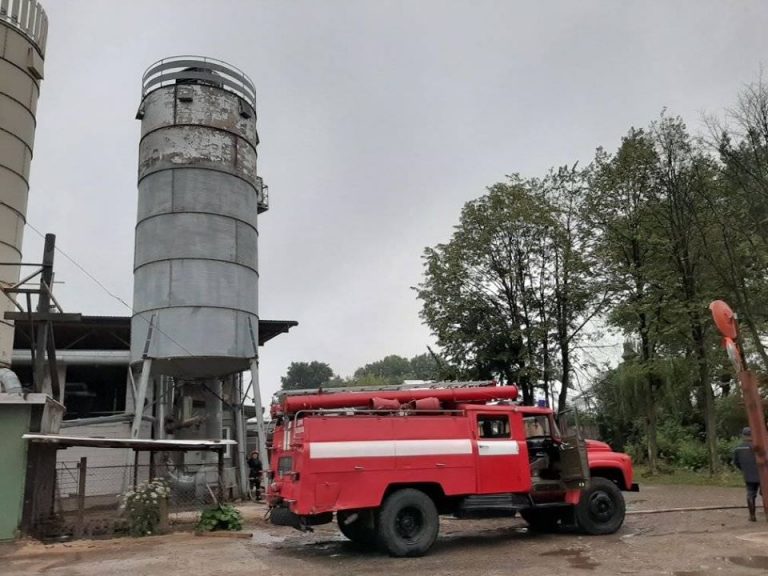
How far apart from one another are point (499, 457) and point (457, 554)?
168 cm

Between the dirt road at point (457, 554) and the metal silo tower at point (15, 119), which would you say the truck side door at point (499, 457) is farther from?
the metal silo tower at point (15, 119)

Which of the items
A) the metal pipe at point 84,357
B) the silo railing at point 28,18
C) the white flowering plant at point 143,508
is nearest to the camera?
the white flowering plant at point 143,508

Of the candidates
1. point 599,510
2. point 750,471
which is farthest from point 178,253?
point 750,471

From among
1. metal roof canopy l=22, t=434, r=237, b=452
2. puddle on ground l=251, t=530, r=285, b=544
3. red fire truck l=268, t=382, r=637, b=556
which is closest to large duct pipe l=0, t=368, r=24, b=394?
metal roof canopy l=22, t=434, r=237, b=452

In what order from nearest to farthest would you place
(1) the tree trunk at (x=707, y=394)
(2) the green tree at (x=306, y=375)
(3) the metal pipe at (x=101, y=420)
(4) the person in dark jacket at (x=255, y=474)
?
1. (3) the metal pipe at (x=101, y=420)
2. (4) the person in dark jacket at (x=255, y=474)
3. (1) the tree trunk at (x=707, y=394)
4. (2) the green tree at (x=306, y=375)

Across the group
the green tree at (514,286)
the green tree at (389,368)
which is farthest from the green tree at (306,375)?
the green tree at (514,286)

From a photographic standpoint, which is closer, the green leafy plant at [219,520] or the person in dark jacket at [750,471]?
the person in dark jacket at [750,471]

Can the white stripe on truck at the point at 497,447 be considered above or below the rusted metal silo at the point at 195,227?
below

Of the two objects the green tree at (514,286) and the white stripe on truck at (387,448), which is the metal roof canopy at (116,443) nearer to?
the white stripe on truck at (387,448)

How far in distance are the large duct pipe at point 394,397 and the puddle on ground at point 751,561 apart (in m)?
4.05

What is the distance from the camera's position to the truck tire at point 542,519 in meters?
12.1

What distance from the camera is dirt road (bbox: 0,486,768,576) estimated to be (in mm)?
8773

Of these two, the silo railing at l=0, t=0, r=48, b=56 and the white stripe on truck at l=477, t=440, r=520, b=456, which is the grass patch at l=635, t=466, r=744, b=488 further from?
the silo railing at l=0, t=0, r=48, b=56

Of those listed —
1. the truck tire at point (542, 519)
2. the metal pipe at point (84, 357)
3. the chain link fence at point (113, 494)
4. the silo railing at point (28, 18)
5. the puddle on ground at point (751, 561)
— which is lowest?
the puddle on ground at point (751, 561)
